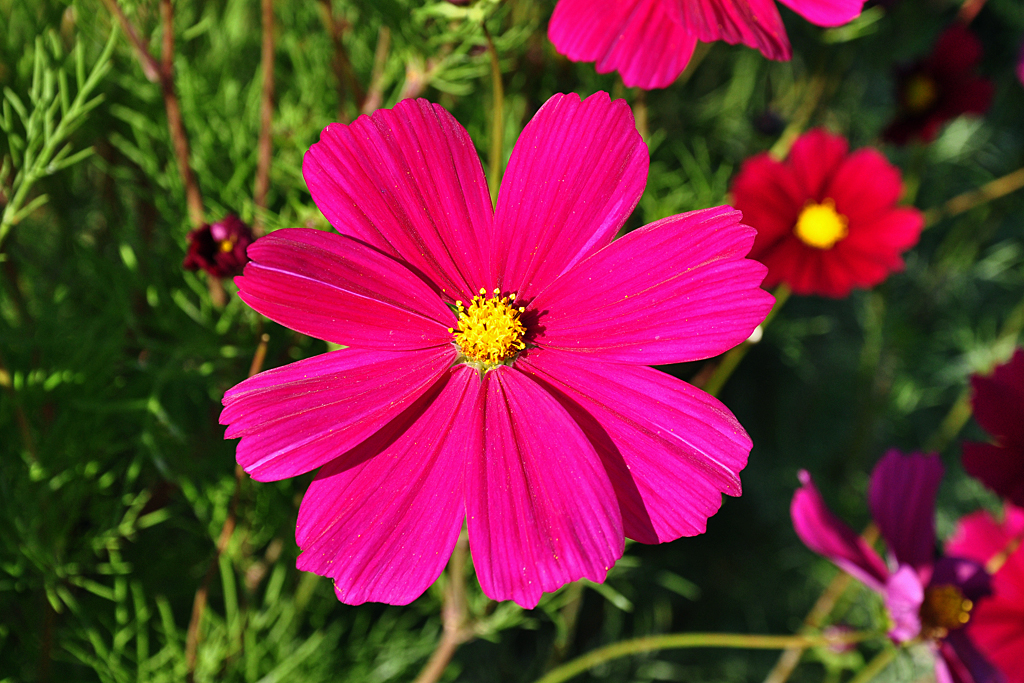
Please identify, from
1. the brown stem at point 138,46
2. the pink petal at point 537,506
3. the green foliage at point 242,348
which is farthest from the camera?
the green foliage at point 242,348

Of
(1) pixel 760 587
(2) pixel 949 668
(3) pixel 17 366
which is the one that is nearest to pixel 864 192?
(2) pixel 949 668

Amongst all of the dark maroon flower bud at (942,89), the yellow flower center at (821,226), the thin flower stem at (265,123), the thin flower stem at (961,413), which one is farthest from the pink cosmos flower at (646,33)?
the thin flower stem at (961,413)

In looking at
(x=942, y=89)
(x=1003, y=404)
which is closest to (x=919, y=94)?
(x=942, y=89)

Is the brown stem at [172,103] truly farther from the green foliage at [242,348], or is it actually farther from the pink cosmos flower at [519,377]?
the pink cosmos flower at [519,377]

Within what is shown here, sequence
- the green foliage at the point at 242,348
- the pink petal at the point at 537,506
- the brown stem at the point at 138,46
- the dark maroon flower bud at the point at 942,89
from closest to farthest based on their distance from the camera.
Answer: the pink petal at the point at 537,506
the brown stem at the point at 138,46
the green foliage at the point at 242,348
the dark maroon flower bud at the point at 942,89

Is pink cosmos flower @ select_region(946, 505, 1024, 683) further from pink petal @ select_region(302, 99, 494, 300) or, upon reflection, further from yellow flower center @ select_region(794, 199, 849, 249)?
pink petal @ select_region(302, 99, 494, 300)

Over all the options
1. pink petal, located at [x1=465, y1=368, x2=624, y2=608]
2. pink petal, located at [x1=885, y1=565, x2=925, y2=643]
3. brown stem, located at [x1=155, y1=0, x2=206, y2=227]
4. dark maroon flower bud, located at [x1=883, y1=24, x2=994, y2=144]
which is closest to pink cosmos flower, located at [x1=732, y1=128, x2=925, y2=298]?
dark maroon flower bud, located at [x1=883, y1=24, x2=994, y2=144]
